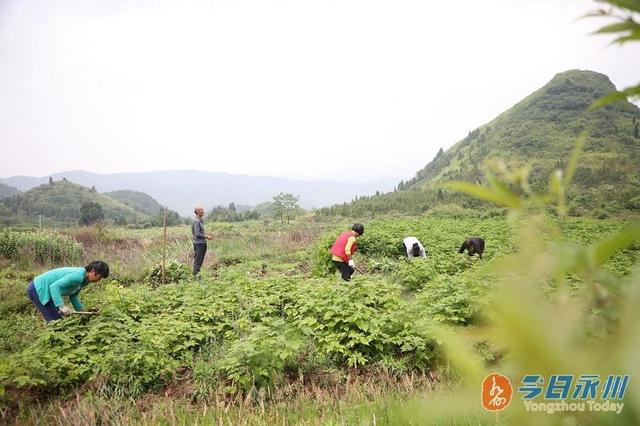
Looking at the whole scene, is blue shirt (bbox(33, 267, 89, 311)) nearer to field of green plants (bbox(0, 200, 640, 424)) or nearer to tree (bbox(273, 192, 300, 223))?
field of green plants (bbox(0, 200, 640, 424))

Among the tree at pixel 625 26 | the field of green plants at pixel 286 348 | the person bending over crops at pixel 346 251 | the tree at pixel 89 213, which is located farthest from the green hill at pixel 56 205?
the tree at pixel 625 26

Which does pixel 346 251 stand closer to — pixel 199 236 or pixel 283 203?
pixel 199 236

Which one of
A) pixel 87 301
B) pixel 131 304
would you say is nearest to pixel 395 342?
pixel 131 304

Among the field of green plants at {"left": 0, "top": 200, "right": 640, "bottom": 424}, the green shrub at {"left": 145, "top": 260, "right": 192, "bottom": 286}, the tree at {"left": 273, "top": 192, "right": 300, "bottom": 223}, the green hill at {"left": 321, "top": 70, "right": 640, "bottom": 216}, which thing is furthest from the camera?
the green hill at {"left": 321, "top": 70, "right": 640, "bottom": 216}

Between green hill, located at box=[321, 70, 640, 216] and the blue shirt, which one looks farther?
green hill, located at box=[321, 70, 640, 216]

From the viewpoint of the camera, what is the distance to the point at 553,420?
2.05ft

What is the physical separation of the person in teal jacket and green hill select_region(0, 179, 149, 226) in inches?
3489

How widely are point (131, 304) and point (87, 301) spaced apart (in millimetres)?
1682

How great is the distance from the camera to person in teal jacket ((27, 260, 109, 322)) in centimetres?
593

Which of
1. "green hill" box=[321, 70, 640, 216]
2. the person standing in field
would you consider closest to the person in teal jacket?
the person standing in field

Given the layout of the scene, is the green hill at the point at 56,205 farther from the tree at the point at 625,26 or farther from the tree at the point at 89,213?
the tree at the point at 625,26

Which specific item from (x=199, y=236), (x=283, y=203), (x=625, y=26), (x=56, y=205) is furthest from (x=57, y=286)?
(x=56, y=205)

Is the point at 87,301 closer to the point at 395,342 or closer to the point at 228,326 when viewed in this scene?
the point at 228,326

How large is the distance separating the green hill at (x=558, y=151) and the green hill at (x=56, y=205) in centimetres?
6697
